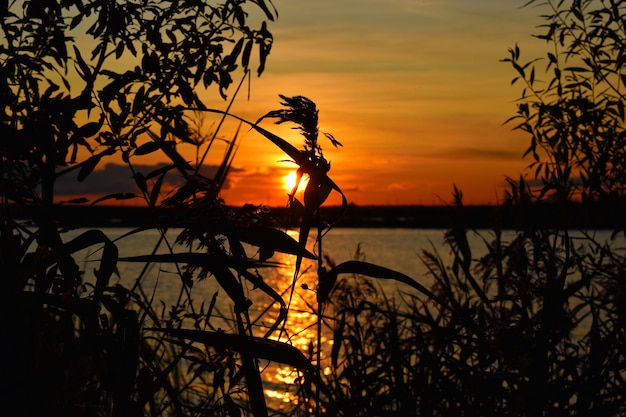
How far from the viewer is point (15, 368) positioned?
82.4 inches

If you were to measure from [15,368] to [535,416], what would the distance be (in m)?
1.96

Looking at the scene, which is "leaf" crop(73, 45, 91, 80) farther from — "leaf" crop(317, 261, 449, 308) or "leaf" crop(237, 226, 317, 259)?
"leaf" crop(317, 261, 449, 308)

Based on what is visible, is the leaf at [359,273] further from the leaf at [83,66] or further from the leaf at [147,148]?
the leaf at [83,66]

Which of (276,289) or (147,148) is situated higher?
(147,148)

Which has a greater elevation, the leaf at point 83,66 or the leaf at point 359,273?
the leaf at point 83,66

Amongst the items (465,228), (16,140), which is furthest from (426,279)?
(16,140)

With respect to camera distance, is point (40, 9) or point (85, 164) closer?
point (85, 164)

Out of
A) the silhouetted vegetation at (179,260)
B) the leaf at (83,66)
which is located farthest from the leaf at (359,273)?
the leaf at (83,66)

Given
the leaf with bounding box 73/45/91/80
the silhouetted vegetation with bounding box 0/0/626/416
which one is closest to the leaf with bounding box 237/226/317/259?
the silhouetted vegetation with bounding box 0/0/626/416

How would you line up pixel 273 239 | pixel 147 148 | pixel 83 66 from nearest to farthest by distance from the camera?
pixel 273 239, pixel 147 148, pixel 83 66

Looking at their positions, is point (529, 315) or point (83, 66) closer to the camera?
point (83, 66)

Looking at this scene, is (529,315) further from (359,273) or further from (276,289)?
(276,289)

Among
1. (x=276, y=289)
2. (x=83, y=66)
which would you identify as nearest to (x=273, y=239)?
(x=83, y=66)

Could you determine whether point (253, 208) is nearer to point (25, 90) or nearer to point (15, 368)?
point (15, 368)
